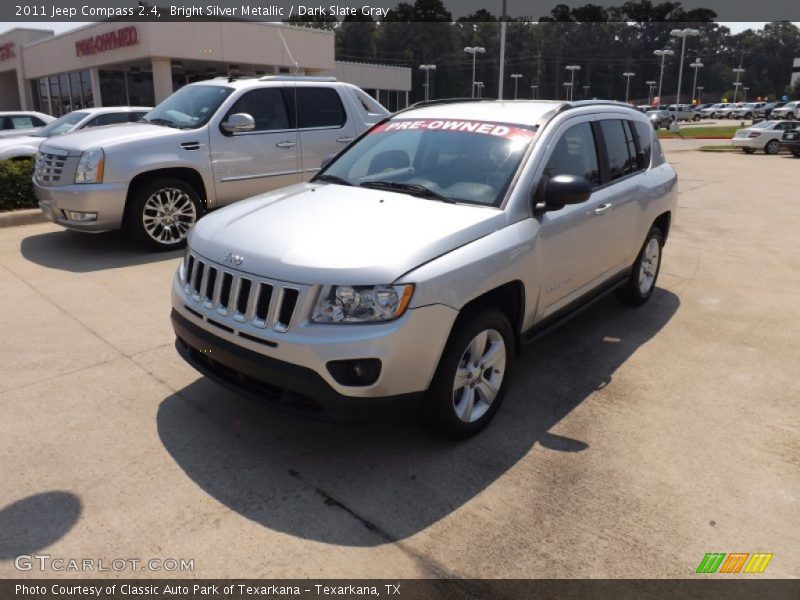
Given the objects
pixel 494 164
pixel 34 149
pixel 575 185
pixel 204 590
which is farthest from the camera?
pixel 34 149

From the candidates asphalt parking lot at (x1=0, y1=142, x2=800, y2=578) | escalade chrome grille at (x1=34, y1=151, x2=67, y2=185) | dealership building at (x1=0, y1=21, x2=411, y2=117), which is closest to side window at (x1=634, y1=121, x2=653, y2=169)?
asphalt parking lot at (x1=0, y1=142, x2=800, y2=578)

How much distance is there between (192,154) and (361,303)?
5.18m

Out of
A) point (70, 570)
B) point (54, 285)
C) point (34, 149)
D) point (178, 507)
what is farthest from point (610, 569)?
point (34, 149)

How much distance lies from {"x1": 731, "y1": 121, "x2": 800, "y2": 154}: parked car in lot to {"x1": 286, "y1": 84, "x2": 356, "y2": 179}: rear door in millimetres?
22874

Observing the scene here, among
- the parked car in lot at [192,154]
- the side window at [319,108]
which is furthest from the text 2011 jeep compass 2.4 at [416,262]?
the side window at [319,108]

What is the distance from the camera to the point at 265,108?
7.98 m

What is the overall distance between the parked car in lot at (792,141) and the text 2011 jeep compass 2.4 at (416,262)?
23.9m

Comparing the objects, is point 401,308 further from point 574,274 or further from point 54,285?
point 54,285

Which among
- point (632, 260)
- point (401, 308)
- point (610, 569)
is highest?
point (401, 308)

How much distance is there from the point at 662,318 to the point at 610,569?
3.54 meters

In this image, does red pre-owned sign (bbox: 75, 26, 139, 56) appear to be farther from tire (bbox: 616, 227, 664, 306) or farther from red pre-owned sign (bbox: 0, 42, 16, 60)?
tire (bbox: 616, 227, 664, 306)

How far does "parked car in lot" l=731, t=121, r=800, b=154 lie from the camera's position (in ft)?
82.4

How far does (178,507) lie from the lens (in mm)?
2957

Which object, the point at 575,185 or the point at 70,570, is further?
the point at 575,185
